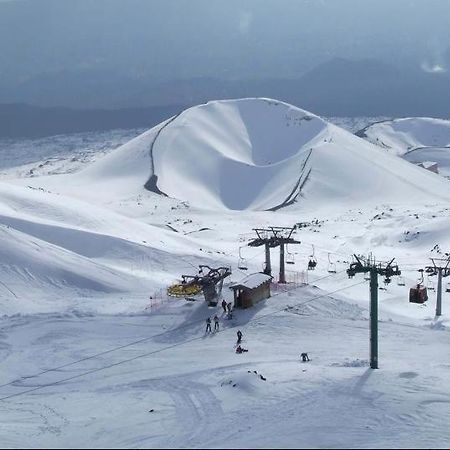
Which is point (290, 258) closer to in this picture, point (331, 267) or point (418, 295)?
point (331, 267)

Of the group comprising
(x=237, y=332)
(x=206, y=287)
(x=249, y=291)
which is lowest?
(x=237, y=332)

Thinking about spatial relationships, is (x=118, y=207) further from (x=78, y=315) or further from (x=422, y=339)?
(x=422, y=339)

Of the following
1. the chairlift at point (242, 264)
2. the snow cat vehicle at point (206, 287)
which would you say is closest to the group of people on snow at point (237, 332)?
the snow cat vehicle at point (206, 287)

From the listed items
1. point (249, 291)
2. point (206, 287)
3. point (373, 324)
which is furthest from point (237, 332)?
point (373, 324)

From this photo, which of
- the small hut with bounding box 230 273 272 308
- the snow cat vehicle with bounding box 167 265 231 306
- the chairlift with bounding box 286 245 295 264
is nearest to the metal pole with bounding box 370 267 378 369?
the small hut with bounding box 230 273 272 308

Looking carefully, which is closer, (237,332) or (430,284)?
(237,332)

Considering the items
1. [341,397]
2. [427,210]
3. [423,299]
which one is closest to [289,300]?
[423,299]
